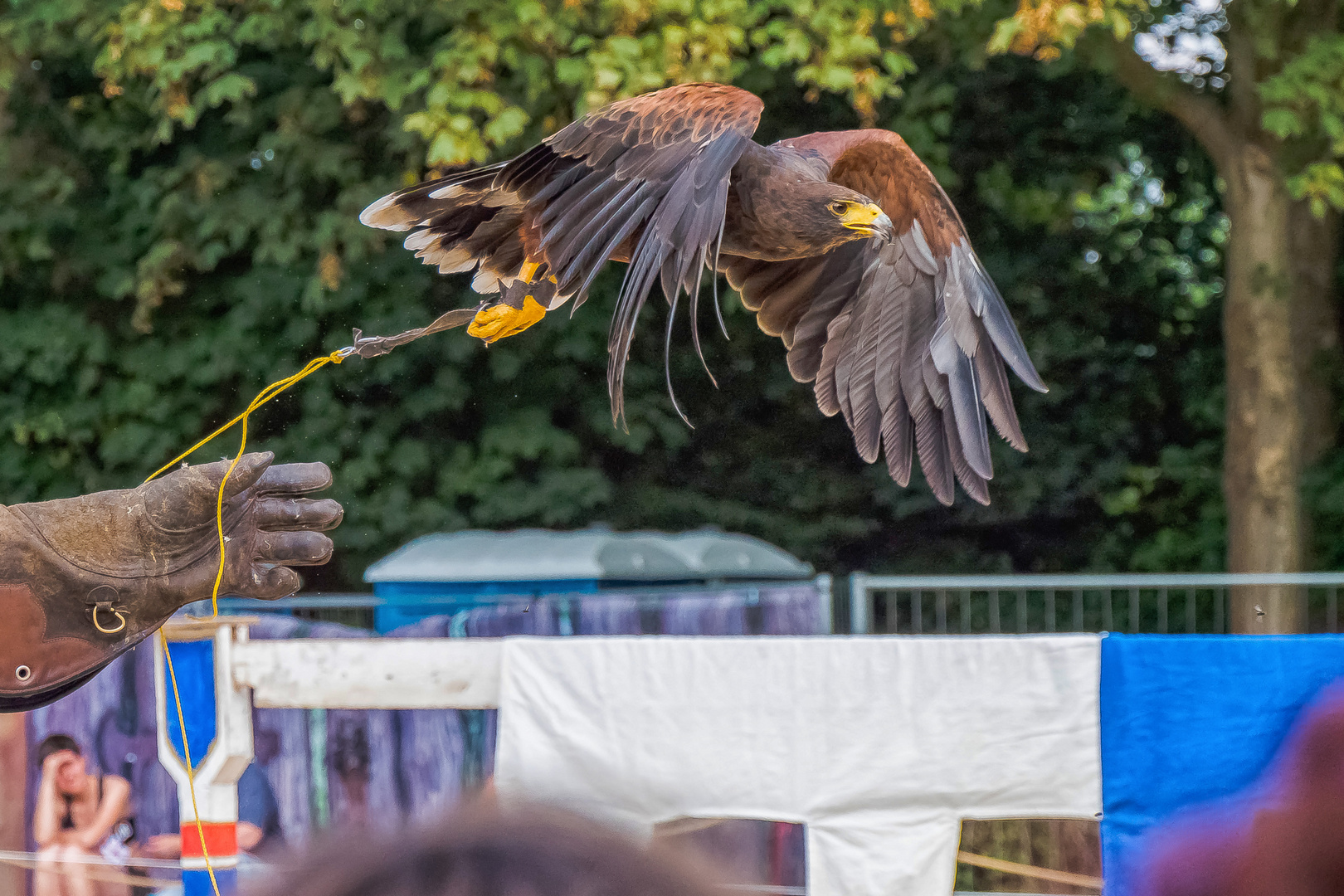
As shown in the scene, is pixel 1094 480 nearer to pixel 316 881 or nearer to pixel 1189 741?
pixel 1189 741

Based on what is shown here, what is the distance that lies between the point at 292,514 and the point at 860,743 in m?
1.47

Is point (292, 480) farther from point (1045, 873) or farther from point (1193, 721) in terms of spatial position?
point (1045, 873)

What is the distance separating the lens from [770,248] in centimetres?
226

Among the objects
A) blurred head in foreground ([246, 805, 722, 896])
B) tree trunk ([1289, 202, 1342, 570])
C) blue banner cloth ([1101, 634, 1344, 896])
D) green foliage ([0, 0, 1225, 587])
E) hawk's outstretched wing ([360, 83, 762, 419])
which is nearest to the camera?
blurred head in foreground ([246, 805, 722, 896])

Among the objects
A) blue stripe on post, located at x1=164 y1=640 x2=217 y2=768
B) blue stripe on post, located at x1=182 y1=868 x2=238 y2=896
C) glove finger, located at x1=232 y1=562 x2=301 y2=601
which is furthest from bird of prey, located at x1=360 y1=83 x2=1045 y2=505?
blue stripe on post, located at x1=182 y1=868 x2=238 y2=896

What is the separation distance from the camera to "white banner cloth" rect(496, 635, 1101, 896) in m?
2.80

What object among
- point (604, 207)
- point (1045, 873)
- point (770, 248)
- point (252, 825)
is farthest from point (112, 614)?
point (1045, 873)

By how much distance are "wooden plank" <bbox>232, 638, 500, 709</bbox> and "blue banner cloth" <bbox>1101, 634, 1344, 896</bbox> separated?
1.41m

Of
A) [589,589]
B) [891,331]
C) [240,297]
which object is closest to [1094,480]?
[589,589]

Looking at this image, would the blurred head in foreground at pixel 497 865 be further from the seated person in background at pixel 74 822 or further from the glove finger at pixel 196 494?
the seated person in background at pixel 74 822

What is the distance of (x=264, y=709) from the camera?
3719mm

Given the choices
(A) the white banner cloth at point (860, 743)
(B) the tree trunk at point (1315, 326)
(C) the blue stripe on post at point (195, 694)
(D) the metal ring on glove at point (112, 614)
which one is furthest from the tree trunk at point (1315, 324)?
(D) the metal ring on glove at point (112, 614)

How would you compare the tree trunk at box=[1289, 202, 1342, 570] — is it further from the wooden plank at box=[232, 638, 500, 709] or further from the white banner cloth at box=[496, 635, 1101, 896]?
the wooden plank at box=[232, 638, 500, 709]

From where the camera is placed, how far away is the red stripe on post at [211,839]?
10.1 feet
